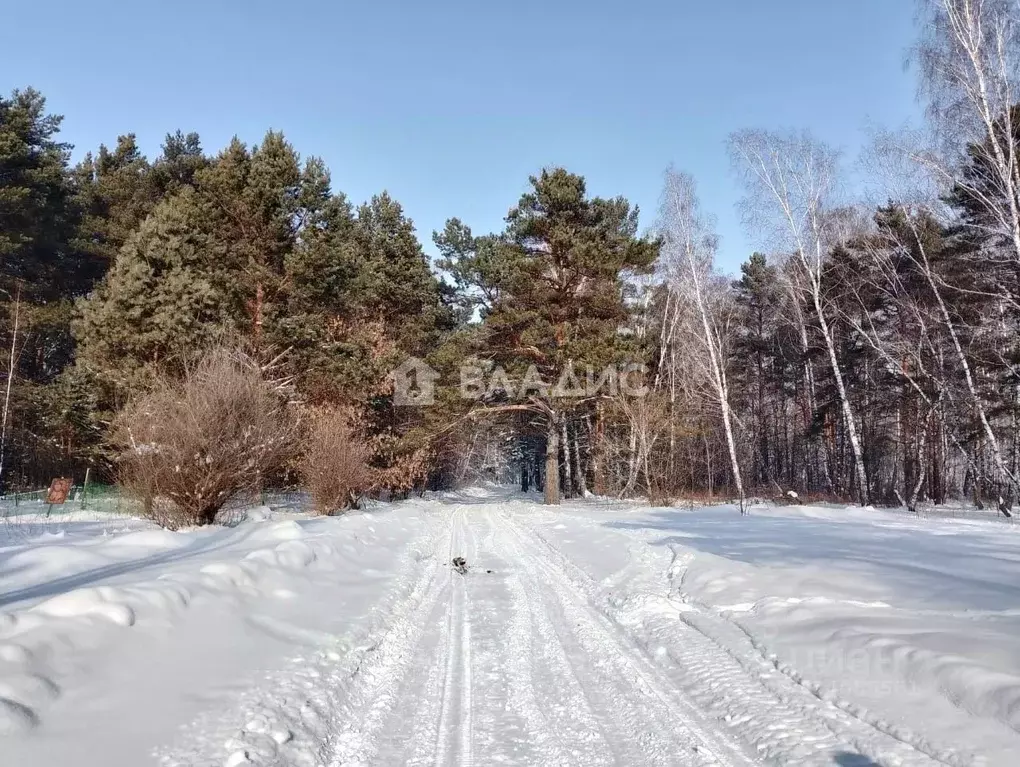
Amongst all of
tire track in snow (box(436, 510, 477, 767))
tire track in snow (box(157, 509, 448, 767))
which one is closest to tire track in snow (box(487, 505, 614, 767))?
tire track in snow (box(436, 510, 477, 767))

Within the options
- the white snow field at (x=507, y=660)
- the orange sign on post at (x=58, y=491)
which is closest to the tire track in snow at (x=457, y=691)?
the white snow field at (x=507, y=660)

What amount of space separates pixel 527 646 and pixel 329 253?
18.5 meters

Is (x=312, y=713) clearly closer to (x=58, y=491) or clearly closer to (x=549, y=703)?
(x=549, y=703)

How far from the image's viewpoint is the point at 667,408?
24.7 metres

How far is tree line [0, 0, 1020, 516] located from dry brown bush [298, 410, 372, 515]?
0.08 meters

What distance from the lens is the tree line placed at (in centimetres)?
1733

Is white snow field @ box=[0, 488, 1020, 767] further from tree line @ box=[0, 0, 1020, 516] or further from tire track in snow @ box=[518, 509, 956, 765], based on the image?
tree line @ box=[0, 0, 1020, 516]

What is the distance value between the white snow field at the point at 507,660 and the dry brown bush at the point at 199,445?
3133 millimetres

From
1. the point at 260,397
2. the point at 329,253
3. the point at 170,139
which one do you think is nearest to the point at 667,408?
the point at 329,253

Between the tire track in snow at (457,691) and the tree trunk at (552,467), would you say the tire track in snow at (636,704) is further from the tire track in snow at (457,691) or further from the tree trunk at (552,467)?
the tree trunk at (552,467)

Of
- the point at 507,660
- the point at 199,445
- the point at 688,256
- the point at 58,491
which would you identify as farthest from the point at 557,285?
the point at 507,660

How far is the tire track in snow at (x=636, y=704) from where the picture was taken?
3.59 metres

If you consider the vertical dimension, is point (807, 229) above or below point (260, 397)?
above

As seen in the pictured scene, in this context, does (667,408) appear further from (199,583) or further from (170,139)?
(170,139)
